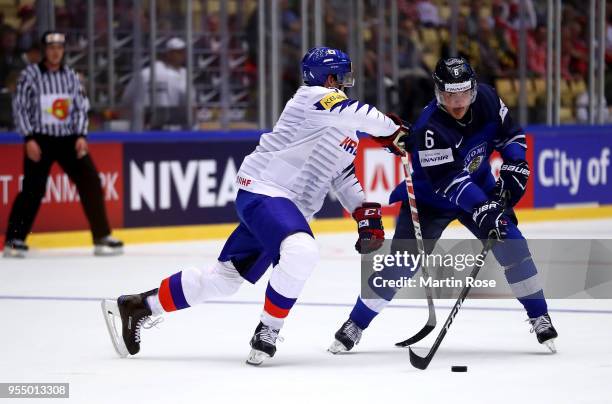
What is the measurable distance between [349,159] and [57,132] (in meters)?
4.17

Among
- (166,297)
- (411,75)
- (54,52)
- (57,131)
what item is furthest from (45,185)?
(166,297)

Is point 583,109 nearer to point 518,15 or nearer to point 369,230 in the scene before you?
point 518,15

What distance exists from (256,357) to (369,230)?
599 mm

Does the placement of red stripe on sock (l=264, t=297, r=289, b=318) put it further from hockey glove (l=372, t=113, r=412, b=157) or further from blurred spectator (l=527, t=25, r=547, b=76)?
blurred spectator (l=527, t=25, r=547, b=76)

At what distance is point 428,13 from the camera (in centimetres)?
1148

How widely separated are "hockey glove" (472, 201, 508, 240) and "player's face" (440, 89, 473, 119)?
34 cm

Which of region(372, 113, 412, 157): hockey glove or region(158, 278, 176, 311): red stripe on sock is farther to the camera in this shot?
region(158, 278, 176, 311): red stripe on sock

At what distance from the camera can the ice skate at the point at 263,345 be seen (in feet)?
15.8

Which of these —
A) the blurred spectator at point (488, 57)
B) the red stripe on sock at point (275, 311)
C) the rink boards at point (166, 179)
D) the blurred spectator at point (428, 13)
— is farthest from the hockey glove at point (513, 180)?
the blurred spectator at point (488, 57)

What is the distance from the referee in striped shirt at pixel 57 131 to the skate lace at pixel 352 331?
3.87 metres

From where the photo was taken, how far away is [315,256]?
4.76 m

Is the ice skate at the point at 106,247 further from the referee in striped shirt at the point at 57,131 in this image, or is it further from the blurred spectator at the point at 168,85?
the blurred spectator at the point at 168,85

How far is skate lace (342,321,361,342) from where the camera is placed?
515cm

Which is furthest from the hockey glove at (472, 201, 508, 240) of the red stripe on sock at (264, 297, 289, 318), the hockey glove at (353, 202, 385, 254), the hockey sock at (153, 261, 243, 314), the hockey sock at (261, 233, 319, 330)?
the hockey sock at (153, 261, 243, 314)
